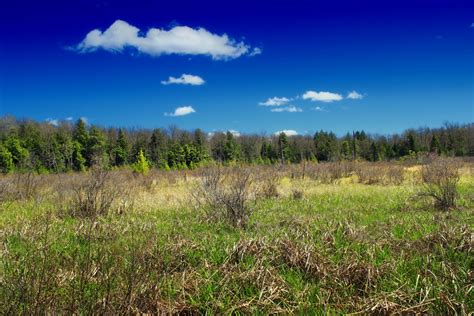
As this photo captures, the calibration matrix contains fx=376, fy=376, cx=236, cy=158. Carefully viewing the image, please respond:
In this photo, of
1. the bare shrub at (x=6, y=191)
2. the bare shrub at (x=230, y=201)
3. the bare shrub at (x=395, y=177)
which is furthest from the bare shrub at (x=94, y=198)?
the bare shrub at (x=395, y=177)

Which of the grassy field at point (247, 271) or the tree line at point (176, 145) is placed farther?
the tree line at point (176, 145)

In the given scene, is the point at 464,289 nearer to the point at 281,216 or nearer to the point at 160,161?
the point at 281,216

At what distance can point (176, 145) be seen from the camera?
52.1 metres

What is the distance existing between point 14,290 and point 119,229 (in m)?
3.83

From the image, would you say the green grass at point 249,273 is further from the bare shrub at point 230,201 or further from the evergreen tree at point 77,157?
the evergreen tree at point 77,157

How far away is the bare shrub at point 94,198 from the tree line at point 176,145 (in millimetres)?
25758

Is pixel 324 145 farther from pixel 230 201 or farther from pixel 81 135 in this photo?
pixel 230 201

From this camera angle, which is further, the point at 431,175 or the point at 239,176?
the point at 431,175

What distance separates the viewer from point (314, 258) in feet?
14.0

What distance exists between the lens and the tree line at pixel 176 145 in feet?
132

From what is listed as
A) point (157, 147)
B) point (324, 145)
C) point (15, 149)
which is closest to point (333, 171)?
point (15, 149)

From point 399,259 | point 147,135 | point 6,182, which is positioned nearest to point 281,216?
point 399,259

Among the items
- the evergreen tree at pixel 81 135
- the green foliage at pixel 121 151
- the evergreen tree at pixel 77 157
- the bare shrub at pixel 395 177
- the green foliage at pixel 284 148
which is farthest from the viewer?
the green foliage at pixel 284 148

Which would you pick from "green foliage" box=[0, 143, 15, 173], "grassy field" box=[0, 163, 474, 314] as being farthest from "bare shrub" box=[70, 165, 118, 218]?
"green foliage" box=[0, 143, 15, 173]
